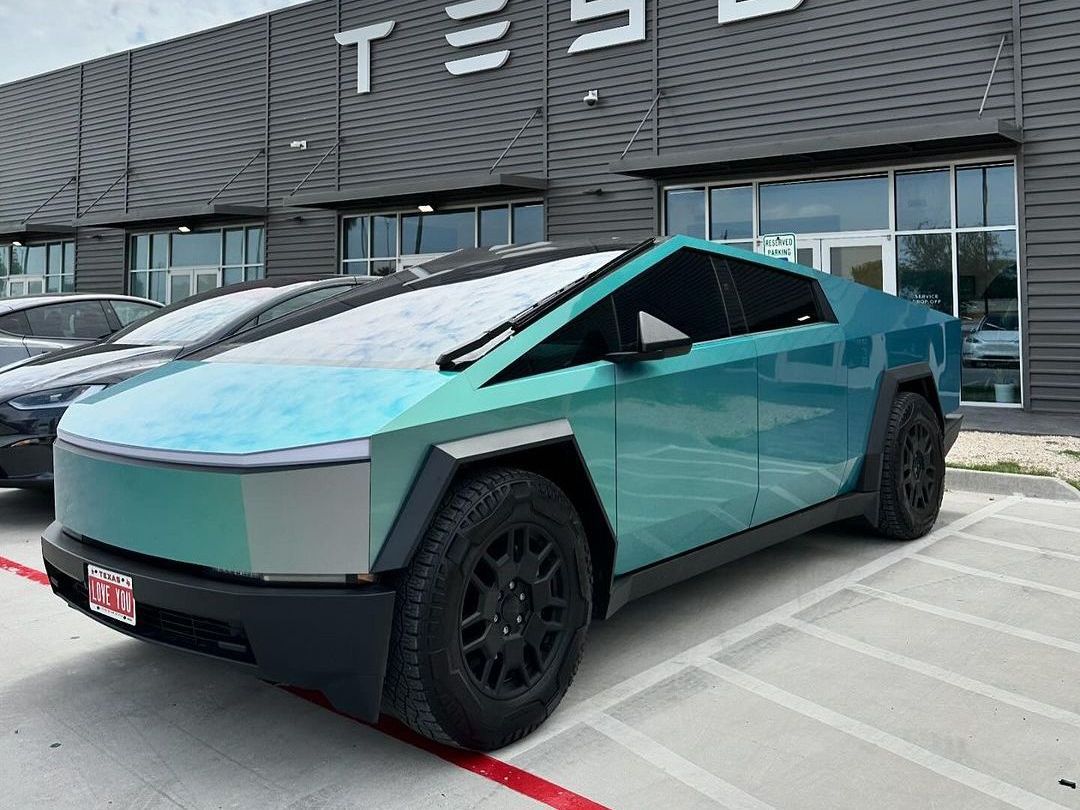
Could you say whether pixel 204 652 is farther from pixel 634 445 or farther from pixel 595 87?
pixel 595 87

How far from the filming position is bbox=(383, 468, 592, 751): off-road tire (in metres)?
2.29

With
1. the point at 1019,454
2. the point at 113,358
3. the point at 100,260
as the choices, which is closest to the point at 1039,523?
the point at 1019,454

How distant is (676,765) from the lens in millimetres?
2475

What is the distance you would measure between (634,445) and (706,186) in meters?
10.6

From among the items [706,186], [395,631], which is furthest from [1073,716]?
[706,186]

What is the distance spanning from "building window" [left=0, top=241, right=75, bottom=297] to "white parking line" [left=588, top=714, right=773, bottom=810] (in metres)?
21.9

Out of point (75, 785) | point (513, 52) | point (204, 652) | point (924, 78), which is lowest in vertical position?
point (75, 785)

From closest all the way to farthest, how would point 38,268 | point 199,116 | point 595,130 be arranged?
point 595,130, point 199,116, point 38,268

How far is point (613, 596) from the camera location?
2.91m

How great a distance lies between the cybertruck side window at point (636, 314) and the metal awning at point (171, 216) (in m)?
15.1

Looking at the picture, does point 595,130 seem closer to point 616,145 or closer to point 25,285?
point 616,145

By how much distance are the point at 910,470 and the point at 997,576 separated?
2.23ft

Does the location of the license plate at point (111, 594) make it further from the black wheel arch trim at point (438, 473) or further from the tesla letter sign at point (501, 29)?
the tesla letter sign at point (501, 29)

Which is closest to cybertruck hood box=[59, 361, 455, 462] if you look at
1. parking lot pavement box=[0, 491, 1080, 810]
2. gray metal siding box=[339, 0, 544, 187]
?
parking lot pavement box=[0, 491, 1080, 810]
